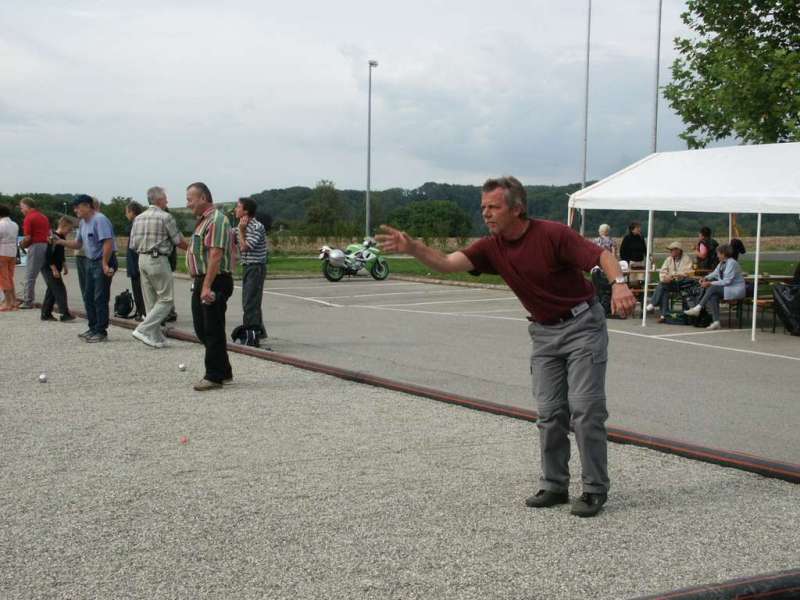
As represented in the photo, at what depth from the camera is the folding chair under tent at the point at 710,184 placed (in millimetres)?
14188

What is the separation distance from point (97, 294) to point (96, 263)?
407 millimetres

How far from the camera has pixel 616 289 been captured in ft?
16.5

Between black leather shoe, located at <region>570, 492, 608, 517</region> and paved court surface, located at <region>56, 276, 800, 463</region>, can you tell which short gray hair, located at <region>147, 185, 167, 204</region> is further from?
black leather shoe, located at <region>570, 492, 608, 517</region>

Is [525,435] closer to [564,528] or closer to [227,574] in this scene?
[564,528]

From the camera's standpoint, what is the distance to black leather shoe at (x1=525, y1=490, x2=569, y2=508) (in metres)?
5.23

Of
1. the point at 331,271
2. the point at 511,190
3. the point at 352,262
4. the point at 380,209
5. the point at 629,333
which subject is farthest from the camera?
the point at 380,209

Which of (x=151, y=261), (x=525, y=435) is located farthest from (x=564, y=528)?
(x=151, y=261)

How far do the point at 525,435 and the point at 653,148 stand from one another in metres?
32.9

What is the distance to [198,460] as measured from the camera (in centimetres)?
627

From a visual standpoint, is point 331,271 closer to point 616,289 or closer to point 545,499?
point 545,499

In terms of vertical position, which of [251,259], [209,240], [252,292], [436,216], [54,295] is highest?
[436,216]

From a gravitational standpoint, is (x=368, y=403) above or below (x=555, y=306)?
below

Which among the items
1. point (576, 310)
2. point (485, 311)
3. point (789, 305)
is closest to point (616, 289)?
point (576, 310)

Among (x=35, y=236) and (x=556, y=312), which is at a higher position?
(x=35, y=236)
